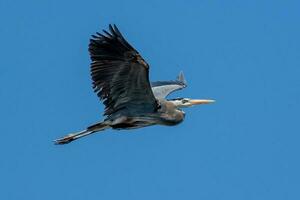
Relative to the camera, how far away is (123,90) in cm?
1598

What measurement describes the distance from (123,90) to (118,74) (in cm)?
48

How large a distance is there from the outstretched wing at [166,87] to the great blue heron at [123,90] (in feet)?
1.41

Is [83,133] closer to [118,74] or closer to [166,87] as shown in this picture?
[118,74]

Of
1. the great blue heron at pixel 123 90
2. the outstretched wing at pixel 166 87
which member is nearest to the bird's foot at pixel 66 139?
the great blue heron at pixel 123 90

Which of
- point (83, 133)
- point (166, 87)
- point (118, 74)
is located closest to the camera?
point (118, 74)

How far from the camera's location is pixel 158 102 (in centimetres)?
1661

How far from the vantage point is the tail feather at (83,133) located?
16266 mm

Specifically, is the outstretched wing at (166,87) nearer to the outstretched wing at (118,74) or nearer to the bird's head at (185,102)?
the bird's head at (185,102)

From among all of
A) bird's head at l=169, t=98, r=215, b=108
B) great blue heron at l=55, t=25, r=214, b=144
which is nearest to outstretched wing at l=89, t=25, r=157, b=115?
great blue heron at l=55, t=25, r=214, b=144

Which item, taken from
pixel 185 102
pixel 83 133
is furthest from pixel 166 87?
pixel 83 133

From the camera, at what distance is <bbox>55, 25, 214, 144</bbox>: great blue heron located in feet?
49.8

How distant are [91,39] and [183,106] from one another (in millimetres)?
3490

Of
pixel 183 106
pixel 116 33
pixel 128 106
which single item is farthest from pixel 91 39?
pixel 183 106

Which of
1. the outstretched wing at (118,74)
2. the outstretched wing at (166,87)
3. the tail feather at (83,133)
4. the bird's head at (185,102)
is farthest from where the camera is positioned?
the outstretched wing at (166,87)
